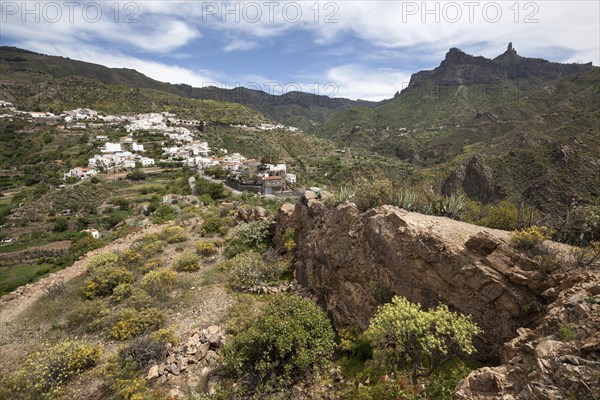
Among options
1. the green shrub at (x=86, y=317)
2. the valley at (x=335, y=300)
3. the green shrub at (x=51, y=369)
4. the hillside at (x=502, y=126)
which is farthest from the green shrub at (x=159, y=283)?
the hillside at (x=502, y=126)

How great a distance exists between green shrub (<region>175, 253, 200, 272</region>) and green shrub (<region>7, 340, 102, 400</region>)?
4483 millimetres

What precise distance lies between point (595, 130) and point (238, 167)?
136 feet

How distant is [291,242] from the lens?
40.3 ft

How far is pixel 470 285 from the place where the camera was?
6160 millimetres

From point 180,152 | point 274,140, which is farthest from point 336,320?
point 274,140

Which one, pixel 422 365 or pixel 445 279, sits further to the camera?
pixel 445 279

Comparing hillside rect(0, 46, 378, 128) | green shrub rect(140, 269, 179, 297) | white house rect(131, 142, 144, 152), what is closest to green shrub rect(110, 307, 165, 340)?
green shrub rect(140, 269, 179, 297)

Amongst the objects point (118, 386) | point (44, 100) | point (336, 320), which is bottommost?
point (118, 386)

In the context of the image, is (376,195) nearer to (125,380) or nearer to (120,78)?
(125,380)

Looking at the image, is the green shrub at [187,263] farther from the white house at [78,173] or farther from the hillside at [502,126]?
the white house at [78,173]

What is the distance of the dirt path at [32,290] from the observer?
11.2m

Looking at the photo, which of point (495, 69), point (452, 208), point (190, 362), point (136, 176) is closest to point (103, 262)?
point (190, 362)

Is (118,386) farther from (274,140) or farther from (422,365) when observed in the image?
(274,140)

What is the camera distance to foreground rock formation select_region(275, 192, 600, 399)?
406 centimetres
